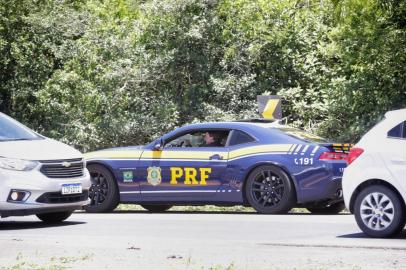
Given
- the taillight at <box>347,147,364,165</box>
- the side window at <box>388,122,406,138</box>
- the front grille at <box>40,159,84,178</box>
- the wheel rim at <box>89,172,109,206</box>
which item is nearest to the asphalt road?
the front grille at <box>40,159,84,178</box>

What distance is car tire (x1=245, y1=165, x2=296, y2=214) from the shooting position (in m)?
16.2

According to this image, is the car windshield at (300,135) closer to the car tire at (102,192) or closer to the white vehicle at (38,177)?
the car tire at (102,192)

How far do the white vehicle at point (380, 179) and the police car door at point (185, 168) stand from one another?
4429 mm

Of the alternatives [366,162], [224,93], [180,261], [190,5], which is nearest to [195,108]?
[224,93]

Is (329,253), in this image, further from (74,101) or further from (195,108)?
(74,101)

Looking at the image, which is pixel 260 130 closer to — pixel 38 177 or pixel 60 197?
pixel 60 197

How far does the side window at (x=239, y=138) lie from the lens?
1689cm

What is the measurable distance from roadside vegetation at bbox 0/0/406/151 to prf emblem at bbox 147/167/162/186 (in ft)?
23.6

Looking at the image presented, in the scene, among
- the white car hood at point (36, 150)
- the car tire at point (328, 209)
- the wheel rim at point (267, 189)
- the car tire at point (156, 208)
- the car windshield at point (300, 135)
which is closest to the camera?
the white car hood at point (36, 150)

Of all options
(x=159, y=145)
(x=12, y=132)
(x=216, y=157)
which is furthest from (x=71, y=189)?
(x=216, y=157)

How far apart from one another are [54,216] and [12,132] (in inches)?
55.5

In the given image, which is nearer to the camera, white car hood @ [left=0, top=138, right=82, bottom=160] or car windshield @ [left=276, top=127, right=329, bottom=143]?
white car hood @ [left=0, top=138, right=82, bottom=160]

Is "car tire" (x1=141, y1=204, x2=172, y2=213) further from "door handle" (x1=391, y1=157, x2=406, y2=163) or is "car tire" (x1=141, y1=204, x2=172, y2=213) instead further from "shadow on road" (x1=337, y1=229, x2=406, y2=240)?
"door handle" (x1=391, y1=157, x2=406, y2=163)

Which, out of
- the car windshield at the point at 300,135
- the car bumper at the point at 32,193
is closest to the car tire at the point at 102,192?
the car bumper at the point at 32,193
